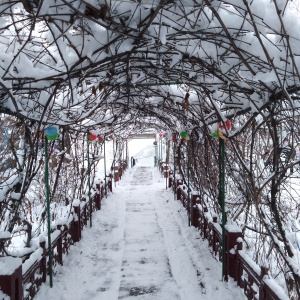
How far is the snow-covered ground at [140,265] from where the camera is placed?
15.7ft

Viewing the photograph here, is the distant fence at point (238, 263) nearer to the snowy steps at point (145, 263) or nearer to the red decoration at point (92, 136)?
the snowy steps at point (145, 263)

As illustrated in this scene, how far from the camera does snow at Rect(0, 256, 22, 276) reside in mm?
3213

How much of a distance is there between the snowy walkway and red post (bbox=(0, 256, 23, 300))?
115 centimetres

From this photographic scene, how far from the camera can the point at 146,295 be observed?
15.7 feet

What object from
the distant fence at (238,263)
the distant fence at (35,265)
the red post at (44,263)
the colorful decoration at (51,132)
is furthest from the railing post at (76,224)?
the colorful decoration at (51,132)

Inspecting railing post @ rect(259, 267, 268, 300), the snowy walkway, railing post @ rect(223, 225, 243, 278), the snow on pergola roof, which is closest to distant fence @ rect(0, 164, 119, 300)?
the snowy walkway

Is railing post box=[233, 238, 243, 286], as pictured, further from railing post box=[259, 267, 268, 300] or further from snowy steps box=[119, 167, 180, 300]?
railing post box=[259, 267, 268, 300]

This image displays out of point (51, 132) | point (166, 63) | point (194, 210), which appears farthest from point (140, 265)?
point (166, 63)

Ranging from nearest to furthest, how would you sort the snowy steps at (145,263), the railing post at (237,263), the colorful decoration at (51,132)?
1. the colorful decoration at (51,132)
2. the railing post at (237,263)
3. the snowy steps at (145,263)

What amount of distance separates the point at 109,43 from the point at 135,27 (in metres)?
0.20

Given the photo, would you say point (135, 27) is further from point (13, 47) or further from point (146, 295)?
point (146, 295)

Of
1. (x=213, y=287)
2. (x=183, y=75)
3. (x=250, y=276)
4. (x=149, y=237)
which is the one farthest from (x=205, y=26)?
(x=149, y=237)

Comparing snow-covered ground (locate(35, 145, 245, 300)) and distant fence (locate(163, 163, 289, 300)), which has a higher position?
distant fence (locate(163, 163, 289, 300))

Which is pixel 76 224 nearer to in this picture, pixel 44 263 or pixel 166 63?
pixel 44 263
